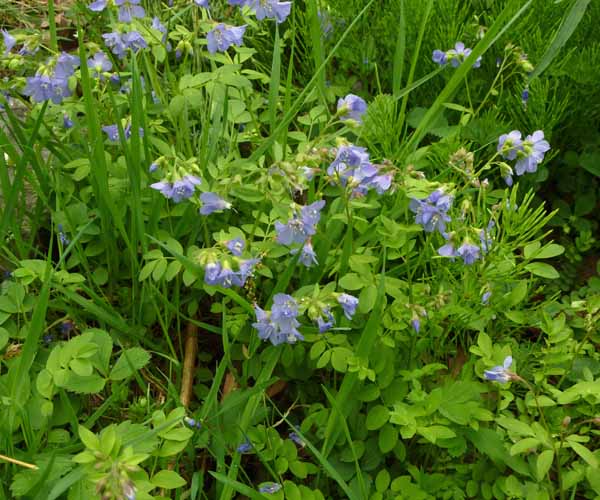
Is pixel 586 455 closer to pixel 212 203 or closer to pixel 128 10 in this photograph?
A: pixel 212 203

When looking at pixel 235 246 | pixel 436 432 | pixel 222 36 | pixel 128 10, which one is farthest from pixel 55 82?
pixel 436 432

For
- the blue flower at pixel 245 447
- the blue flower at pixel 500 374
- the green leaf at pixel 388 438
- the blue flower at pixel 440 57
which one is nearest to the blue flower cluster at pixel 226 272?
the blue flower at pixel 245 447

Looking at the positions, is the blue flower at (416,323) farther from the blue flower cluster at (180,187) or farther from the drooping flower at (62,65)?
the drooping flower at (62,65)

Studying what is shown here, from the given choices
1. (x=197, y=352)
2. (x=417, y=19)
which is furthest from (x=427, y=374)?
(x=417, y=19)

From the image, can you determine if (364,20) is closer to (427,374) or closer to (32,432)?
(427,374)

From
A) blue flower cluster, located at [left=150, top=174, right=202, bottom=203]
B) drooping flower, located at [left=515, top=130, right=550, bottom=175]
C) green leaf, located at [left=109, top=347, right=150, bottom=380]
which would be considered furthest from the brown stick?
drooping flower, located at [left=515, top=130, right=550, bottom=175]

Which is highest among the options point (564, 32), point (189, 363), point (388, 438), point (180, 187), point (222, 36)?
point (564, 32)
